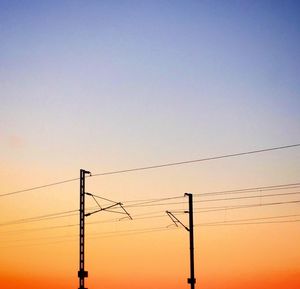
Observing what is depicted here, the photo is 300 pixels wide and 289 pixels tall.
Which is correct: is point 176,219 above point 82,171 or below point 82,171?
below

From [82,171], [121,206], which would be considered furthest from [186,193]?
[82,171]

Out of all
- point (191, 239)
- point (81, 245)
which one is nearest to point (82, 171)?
point (81, 245)

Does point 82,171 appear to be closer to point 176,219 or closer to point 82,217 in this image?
point 82,217

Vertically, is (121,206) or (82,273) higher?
(121,206)

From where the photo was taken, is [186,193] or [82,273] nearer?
[82,273]

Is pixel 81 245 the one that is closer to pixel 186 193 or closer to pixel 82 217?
pixel 82 217

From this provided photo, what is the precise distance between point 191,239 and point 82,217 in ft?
29.8

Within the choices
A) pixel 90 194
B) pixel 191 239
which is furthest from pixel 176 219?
pixel 90 194

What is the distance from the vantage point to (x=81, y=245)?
1764 inches

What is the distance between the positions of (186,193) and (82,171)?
897 cm

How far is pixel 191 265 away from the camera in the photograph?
46000 mm

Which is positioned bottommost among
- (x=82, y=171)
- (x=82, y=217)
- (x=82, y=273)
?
(x=82, y=273)

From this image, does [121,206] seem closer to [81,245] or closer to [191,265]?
[81,245]

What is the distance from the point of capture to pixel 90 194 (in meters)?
46.4
